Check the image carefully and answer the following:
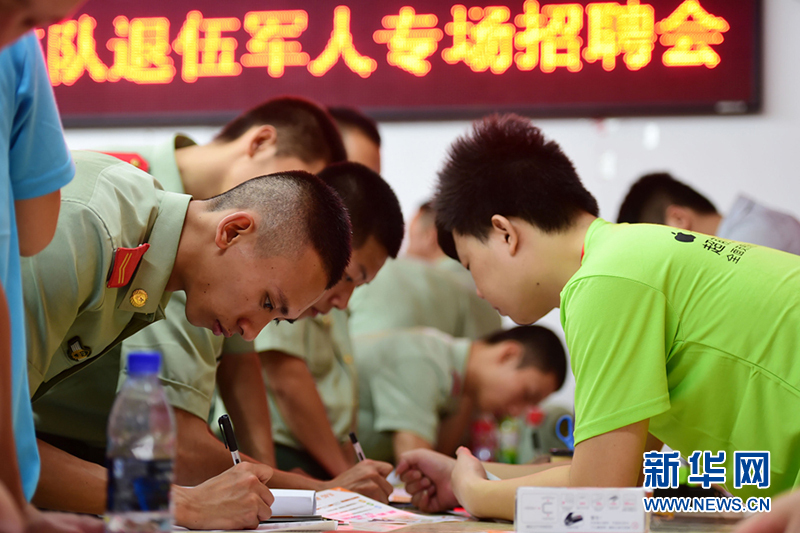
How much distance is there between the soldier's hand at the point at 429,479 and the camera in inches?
69.1

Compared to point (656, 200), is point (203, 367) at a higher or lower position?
lower

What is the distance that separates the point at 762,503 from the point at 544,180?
0.69 meters

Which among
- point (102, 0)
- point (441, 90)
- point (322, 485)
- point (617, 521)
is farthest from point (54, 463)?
point (102, 0)

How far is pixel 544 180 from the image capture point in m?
1.60

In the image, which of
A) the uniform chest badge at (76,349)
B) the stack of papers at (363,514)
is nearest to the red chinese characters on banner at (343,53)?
the stack of papers at (363,514)

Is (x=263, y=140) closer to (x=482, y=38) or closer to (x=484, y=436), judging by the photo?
(x=482, y=38)

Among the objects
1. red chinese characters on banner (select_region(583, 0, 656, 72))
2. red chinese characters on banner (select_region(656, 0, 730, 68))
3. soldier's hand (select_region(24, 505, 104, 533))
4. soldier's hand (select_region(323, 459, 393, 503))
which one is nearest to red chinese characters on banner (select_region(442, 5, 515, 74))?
red chinese characters on banner (select_region(583, 0, 656, 72))

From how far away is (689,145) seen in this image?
3.41 m

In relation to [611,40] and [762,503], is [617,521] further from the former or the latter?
[611,40]

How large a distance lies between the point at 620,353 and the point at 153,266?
0.81 m

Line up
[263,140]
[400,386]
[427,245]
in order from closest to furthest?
1. [263,140]
2. [400,386]
3. [427,245]

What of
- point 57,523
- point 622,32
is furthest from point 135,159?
point 622,32

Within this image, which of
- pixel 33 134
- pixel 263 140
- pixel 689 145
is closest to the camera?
pixel 33 134

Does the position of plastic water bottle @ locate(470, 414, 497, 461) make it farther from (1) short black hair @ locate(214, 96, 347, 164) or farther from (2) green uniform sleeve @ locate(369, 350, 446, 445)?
(1) short black hair @ locate(214, 96, 347, 164)
